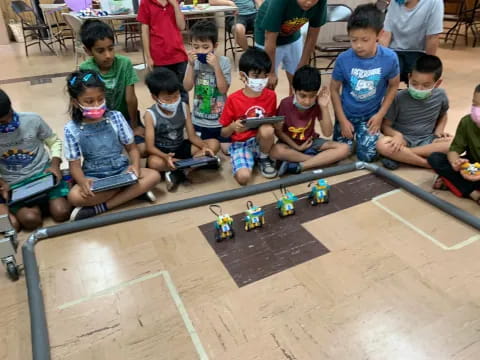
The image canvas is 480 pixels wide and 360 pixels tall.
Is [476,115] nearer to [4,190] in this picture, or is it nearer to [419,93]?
[419,93]

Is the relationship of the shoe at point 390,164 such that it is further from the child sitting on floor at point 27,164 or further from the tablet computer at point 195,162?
the child sitting on floor at point 27,164

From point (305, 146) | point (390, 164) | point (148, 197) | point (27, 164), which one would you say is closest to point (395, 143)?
point (390, 164)

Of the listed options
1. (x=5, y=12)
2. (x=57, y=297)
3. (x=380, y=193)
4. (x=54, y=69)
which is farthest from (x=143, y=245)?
(x=5, y=12)

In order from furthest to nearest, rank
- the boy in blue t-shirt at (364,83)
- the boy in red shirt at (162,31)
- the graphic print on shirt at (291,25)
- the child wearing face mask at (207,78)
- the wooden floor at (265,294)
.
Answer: the boy in red shirt at (162,31) → the graphic print on shirt at (291,25) → the child wearing face mask at (207,78) → the boy in blue t-shirt at (364,83) → the wooden floor at (265,294)

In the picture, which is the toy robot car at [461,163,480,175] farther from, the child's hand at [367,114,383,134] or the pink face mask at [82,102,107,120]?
the pink face mask at [82,102,107,120]

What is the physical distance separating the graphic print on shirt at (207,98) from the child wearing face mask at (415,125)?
1.07 m

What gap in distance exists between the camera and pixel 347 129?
93.4 inches

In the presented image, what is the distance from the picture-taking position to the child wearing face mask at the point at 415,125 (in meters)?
2.24

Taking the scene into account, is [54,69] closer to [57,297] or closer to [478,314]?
[57,297]

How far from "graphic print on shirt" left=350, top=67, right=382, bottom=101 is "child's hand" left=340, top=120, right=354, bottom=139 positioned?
0.17 meters

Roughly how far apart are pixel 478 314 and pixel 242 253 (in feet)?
3.01

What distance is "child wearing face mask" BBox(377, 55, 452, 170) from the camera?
7.35 ft

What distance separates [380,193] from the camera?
2068 mm

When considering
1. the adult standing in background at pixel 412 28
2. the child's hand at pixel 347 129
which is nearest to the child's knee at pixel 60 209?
the child's hand at pixel 347 129
